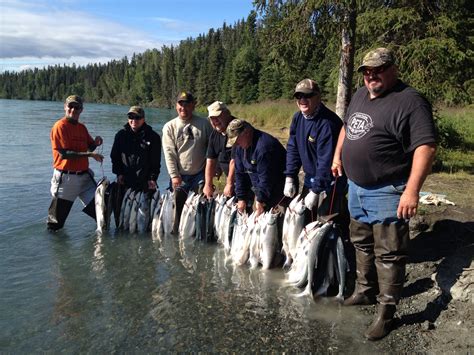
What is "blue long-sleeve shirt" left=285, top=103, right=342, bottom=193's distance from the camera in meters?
5.00

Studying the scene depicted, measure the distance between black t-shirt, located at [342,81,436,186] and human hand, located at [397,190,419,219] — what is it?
0.97 ft

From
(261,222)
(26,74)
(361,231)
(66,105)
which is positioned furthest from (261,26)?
(26,74)

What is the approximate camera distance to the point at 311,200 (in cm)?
520

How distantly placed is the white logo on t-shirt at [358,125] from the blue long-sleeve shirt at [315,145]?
2.98 ft

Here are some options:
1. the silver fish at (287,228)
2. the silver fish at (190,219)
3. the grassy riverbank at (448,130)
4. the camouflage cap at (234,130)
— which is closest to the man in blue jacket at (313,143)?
the silver fish at (287,228)

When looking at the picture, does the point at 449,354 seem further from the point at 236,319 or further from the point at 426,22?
the point at 426,22

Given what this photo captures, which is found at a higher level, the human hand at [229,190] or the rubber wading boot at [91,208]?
the human hand at [229,190]

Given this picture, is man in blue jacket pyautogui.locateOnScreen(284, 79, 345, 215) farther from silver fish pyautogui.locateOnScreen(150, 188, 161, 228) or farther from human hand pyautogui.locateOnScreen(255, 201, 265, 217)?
silver fish pyautogui.locateOnScreen(150, 188, 161, 228)

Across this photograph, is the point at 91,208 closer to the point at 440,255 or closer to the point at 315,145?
the point at 315,145

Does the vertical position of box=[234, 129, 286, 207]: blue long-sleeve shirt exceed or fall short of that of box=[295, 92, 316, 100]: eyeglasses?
it falls short

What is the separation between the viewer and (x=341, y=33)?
9.66 m

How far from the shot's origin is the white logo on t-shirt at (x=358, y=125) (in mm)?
3822

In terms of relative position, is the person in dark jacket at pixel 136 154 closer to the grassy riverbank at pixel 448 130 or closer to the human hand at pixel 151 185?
the human hand at pixel 151 185

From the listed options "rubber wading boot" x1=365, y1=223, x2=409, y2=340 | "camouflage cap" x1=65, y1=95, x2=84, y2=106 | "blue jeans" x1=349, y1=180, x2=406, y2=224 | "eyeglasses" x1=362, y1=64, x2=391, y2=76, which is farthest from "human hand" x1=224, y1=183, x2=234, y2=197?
"eyeglasses" x1=362, y1=64, x2=391, y2=76
